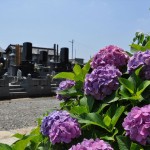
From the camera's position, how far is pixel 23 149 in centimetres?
245

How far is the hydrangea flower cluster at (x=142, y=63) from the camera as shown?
7.75ft

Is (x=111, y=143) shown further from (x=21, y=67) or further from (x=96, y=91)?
(x=21, y=67)

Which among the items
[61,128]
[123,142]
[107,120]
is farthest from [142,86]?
[61,128]

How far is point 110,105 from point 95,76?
22cm

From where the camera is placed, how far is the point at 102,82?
2.34m

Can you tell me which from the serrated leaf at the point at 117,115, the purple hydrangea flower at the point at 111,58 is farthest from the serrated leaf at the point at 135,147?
the purple hydrangea flower at the point at 111,58

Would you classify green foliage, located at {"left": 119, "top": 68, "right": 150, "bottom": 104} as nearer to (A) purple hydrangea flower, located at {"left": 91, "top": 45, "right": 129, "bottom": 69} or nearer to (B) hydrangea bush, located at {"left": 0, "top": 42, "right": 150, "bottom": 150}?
(B) hydrangea bush, located at {"left": 0, "top": 42, "right": 150, "bottom": 150}

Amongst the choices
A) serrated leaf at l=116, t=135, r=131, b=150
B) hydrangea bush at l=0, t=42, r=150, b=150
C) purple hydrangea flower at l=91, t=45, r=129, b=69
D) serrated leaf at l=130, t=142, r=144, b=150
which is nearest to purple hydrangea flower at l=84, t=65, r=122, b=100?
hydrangea bush at l=0, t=42, r=150, b=150

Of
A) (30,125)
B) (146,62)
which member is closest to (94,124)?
(146,62)

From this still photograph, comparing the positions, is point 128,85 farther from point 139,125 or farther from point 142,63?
point 139,125

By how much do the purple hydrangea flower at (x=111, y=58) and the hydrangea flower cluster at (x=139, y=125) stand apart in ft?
2.42

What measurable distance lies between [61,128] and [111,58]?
2.44 ft

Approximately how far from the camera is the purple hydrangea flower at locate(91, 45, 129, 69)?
2.62 m

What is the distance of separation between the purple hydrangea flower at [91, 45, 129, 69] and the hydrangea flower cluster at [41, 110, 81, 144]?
1.80 feet
